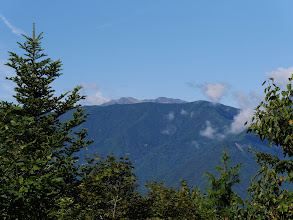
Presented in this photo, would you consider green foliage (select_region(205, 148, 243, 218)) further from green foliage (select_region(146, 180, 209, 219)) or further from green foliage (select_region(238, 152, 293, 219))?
green foliage (select_region(238, 152, 293, 219))

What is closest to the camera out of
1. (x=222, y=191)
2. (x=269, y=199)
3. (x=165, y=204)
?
(x=269, y=199)

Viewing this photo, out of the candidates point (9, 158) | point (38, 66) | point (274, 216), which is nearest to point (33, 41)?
point (38, 66)

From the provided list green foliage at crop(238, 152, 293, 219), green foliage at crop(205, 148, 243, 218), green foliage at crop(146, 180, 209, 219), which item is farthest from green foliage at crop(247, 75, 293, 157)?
green foliage at crop(205, 148, 243, 218)

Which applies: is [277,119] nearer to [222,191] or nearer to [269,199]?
[269,199]

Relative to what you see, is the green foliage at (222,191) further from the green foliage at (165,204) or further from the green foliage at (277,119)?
the green foliage at (277,119)

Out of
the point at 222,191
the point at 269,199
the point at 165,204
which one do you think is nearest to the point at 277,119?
the point at 269,199

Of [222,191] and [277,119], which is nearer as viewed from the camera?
[277,119]

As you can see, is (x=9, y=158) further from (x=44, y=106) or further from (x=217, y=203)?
(x=217, y=203)

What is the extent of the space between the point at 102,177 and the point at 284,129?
44.9 ft

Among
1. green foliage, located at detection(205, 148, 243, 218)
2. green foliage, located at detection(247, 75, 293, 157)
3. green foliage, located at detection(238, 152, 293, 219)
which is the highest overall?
Result: green foliage, located at detection(205, 148, 243, 218)

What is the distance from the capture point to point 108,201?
1916cm

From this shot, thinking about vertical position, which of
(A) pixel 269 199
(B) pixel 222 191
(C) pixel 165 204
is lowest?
(A) pixel 269 199

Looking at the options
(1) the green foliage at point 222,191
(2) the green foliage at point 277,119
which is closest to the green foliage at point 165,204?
(1) the green foliage at point 222,191

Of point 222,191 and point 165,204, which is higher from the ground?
point 222,191
